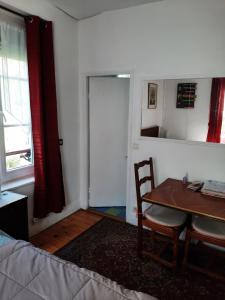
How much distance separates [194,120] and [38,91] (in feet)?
5.62

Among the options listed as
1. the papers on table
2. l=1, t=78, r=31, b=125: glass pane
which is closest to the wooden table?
the papers on table

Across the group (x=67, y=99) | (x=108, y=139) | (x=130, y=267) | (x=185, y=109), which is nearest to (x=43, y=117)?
(x=67, y=99)

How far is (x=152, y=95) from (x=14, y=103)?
1552 mm

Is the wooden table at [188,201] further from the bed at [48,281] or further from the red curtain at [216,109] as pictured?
the bed at [48,281]

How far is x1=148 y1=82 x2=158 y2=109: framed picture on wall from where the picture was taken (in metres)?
2.69

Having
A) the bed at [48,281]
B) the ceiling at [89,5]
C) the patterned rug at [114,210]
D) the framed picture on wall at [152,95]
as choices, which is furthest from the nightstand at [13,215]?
the ceiling at [89,5]

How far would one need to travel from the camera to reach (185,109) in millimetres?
2543

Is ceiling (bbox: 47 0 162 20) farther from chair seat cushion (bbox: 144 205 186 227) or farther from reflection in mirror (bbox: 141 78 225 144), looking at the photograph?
chair seat cushion (bbox: 144 205 186 227)

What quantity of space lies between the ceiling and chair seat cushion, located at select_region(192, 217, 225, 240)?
236 cm

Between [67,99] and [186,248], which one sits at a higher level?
[67,99]

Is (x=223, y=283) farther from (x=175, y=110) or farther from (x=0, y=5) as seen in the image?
(x=0, y=5)

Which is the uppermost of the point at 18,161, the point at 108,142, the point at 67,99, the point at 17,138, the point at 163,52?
the point at 163,52

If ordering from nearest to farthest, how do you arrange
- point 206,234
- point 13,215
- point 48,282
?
point 48,282 < point 206,234 < point 13,215

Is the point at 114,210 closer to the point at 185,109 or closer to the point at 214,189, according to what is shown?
the point at 214,189
